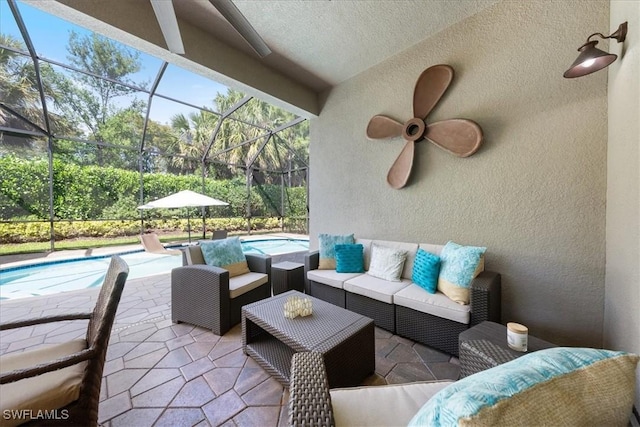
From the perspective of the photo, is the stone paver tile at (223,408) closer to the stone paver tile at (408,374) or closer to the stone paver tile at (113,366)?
the stone paver tile at (113,366)

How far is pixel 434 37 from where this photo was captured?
3016 mm

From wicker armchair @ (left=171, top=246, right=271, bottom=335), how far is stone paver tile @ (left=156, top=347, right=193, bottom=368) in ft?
1.17

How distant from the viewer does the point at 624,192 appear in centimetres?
168

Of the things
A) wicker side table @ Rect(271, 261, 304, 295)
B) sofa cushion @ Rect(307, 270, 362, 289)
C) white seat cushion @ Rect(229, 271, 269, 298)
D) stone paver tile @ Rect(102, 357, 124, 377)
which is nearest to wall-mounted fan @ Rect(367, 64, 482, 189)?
sofa cushion @ Rect(307, 270, 362, 289)

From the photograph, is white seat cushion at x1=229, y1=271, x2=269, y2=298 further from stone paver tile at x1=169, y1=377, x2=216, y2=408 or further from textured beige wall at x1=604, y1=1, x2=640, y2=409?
textured beige wall at x1=604, y1=1, x2=640, y2=409

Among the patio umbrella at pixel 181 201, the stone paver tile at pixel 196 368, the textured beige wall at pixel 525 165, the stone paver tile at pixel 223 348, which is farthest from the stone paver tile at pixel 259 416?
the patio umbrella at pixel 181 201

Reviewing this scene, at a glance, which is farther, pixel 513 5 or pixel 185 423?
pixel 513 5

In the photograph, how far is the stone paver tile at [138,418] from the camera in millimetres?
1501

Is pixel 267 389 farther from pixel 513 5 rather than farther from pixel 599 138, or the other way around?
pixel 513 5

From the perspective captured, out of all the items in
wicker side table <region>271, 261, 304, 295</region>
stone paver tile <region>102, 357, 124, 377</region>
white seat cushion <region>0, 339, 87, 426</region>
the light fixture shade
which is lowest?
stone paver tile <region>102, 357, 124, 377</region>

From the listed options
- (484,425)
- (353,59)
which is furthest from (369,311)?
(353,59)

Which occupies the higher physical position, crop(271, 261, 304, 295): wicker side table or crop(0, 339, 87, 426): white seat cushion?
crop(0, 339, 87, 426): white seat cushion

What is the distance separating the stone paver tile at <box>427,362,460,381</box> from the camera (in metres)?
1.92

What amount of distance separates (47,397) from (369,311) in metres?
2.45
